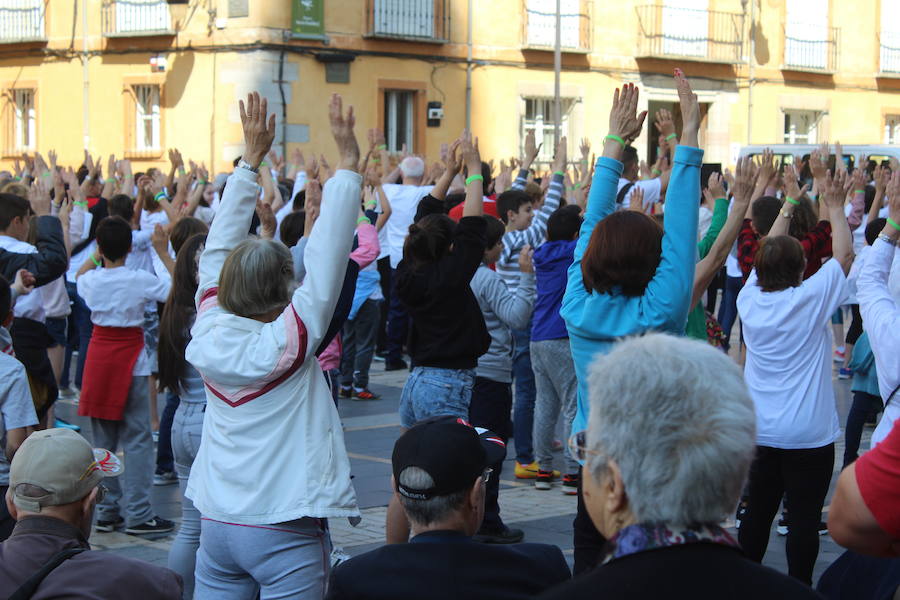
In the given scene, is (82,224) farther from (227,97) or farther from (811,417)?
(227,97)

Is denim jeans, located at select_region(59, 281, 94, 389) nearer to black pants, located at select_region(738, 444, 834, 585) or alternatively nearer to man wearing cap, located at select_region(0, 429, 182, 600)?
black pants, located at select_region(738, 444, 834, 585)

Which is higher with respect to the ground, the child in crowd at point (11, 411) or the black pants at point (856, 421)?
the child in crowd at point (11, 411)

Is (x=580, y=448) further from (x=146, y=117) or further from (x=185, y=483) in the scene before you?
(x=146, y=117)

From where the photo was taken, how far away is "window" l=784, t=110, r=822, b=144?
3397 cm

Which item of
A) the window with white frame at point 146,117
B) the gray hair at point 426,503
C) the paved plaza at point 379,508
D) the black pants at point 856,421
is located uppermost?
the window with white frame at point 146,117

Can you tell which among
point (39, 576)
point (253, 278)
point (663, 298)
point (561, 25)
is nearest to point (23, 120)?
point (561, 25)

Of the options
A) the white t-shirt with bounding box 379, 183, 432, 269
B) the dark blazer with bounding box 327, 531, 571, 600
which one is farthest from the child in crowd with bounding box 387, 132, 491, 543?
the white t-shirt with bounding box 379, 183, 432, 269

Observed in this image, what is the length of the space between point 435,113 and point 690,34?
26.9ft

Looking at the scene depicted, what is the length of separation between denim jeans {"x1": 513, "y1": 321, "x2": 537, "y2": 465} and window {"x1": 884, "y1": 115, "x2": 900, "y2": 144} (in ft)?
98.7

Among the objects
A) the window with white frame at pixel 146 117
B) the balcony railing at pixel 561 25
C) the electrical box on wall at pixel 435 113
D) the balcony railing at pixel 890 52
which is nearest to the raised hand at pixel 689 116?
the electrical box on wall at pixel 435 113

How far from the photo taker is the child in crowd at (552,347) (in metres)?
7.73

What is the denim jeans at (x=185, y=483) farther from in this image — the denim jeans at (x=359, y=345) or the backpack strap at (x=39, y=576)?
the denim jeans at (x=359, y=345)

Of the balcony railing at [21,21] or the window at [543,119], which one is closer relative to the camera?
the balcony railing at [21,21]

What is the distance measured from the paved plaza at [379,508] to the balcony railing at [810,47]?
2504cm
